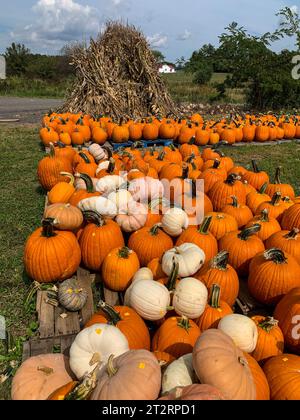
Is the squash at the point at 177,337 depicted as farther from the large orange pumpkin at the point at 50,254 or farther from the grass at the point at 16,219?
the large orange pumpkin at the point at 50,254

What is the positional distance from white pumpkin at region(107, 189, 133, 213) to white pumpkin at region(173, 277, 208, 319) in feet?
4.58

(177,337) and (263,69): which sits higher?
(263,69)

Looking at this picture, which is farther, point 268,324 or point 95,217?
point 95,217

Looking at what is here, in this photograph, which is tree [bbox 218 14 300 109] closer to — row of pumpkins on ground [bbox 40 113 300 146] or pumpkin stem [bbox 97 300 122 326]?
row of pumpkins on ground [bbox 40 113 300 146]

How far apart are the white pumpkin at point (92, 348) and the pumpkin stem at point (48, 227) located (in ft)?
4.59

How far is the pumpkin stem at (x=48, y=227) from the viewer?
127 inches

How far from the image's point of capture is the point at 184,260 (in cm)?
291

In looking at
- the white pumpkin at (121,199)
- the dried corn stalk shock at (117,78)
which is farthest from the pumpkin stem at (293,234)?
the dried corn stalk shock at (117,78)

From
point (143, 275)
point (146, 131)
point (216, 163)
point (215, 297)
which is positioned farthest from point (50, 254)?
point (146, 131)

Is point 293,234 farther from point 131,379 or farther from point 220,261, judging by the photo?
point 131,379

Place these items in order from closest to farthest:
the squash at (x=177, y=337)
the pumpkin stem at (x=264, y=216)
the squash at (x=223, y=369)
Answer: the squash at (x=223, y=369) → the squash at (x=177, y=337) → the pumpkin stem at (x=264, y=216)

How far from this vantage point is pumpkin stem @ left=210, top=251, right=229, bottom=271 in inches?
112

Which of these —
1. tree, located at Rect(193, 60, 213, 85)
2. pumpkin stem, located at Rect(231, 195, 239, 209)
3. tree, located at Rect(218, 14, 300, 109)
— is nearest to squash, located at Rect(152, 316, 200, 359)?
pumpkin stem, located at Rect(231, 195, 239, 209)

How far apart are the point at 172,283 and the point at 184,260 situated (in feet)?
0.92
